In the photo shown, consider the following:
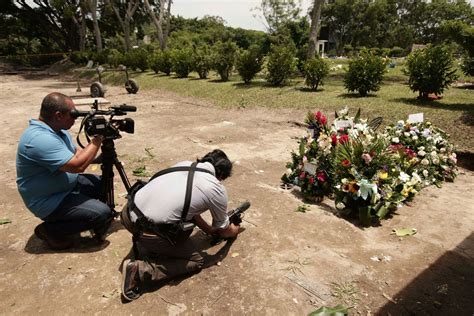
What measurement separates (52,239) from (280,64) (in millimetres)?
11055

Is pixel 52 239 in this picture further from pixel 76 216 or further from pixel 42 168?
pixel 42 168

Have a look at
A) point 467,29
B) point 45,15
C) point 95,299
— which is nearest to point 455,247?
point 95,299

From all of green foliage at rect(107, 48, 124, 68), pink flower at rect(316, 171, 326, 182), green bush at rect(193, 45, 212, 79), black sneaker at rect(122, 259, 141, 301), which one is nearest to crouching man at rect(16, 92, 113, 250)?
black sneaker at rect(122, 259, 141, 301)

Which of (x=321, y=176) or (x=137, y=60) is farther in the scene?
(x=137, y=60)

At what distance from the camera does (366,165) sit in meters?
3.93

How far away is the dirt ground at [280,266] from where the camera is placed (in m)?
2.57

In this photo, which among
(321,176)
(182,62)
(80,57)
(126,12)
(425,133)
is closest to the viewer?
(321,176)

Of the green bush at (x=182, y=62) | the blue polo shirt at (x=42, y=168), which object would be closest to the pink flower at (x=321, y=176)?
the blue polo shirt at (x=42, y=168)

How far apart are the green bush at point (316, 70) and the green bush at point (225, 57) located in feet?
14.6

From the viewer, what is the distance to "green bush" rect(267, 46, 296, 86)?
12609mm

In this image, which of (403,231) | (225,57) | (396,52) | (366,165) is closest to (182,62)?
(225,57)

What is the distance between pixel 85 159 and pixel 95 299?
3.88 ft

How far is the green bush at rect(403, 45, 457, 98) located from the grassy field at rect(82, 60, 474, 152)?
0.44 meters

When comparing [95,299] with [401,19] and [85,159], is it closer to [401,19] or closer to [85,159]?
[85,159]
